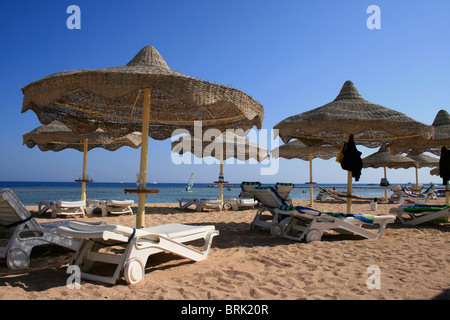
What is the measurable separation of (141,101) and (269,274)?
3290 mm

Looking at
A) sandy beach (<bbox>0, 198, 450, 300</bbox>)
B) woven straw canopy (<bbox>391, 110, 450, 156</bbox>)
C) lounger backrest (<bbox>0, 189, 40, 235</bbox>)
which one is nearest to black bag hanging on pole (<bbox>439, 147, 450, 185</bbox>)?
woven straw canopy (<bbox>391, 110, 450, 156</bbox>)

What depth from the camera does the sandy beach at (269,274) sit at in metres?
2.33

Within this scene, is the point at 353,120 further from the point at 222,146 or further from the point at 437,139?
the point at 222,146

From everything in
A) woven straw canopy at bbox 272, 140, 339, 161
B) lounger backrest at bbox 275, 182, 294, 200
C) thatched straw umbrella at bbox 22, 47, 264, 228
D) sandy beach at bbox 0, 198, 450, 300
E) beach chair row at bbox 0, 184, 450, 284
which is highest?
thatched straw umbrella at bbox 22, 47, 264, 228

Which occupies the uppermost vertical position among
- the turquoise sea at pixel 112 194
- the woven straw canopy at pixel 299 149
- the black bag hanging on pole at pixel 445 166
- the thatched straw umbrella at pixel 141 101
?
the thatched straw umbrella at pixel 141 101

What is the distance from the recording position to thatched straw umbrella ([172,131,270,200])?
31.1 ft

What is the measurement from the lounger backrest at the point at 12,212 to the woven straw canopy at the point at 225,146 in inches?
244

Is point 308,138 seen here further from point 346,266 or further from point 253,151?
point 346,266

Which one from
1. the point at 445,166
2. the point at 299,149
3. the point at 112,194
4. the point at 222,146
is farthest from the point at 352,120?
the point at 112,194

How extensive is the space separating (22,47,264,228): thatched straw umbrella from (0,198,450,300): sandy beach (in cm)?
115

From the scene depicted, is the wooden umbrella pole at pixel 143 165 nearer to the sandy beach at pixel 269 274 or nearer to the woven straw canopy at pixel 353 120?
the sandy beach at pixel 269 274

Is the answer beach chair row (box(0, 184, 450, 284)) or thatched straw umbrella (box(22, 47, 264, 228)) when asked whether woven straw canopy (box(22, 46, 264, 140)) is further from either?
beach chair row (box(0, 184, 450, 284))

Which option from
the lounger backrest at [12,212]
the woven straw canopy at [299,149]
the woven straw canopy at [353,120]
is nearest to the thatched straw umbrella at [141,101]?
the lounger backrest at [12,212]
